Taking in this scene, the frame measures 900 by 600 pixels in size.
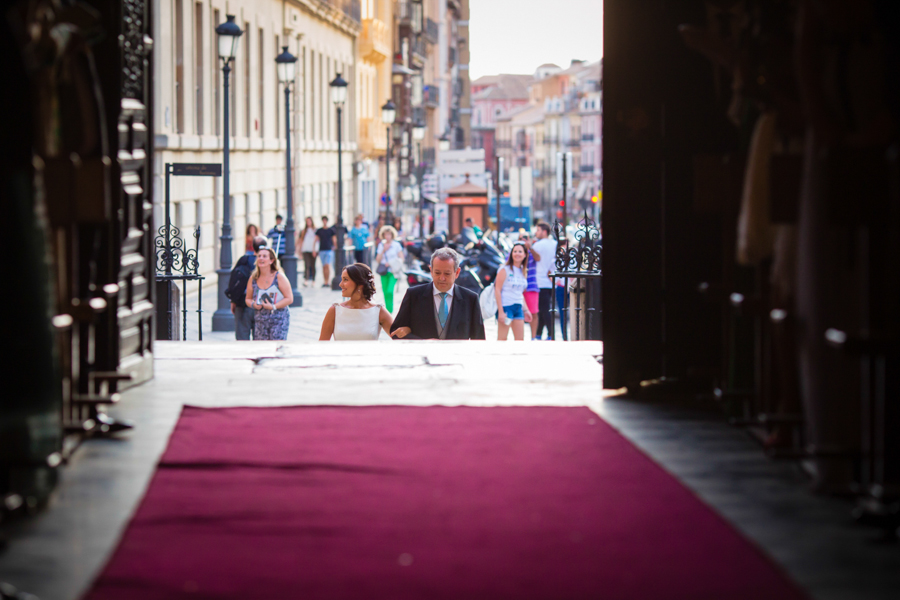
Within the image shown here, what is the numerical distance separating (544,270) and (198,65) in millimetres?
12580

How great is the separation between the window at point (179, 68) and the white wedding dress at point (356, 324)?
17.2m

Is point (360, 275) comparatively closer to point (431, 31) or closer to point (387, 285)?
point (387, 285)

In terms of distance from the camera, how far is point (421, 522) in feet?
16.4

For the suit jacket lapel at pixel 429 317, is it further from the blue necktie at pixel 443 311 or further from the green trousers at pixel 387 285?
the green trousers at pixel 387 285

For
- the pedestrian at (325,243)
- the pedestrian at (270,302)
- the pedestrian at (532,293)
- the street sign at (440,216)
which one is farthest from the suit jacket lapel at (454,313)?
the street sign at (440,216)

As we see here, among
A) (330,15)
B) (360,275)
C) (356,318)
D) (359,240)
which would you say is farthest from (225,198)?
(330,15)

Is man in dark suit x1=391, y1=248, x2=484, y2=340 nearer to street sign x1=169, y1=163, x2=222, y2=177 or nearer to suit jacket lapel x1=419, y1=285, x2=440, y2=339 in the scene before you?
suit jacket lapel x1=419, y1=285, x2=440, y2=339

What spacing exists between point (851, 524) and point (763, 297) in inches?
57.0

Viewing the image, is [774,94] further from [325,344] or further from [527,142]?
[527,142]

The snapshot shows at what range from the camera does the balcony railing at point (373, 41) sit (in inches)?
2185

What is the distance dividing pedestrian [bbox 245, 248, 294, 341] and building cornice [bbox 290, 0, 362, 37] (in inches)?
1044

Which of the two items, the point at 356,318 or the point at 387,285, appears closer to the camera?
the point at 356,318

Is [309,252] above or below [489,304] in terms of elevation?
above

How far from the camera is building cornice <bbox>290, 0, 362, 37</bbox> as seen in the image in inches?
1617
